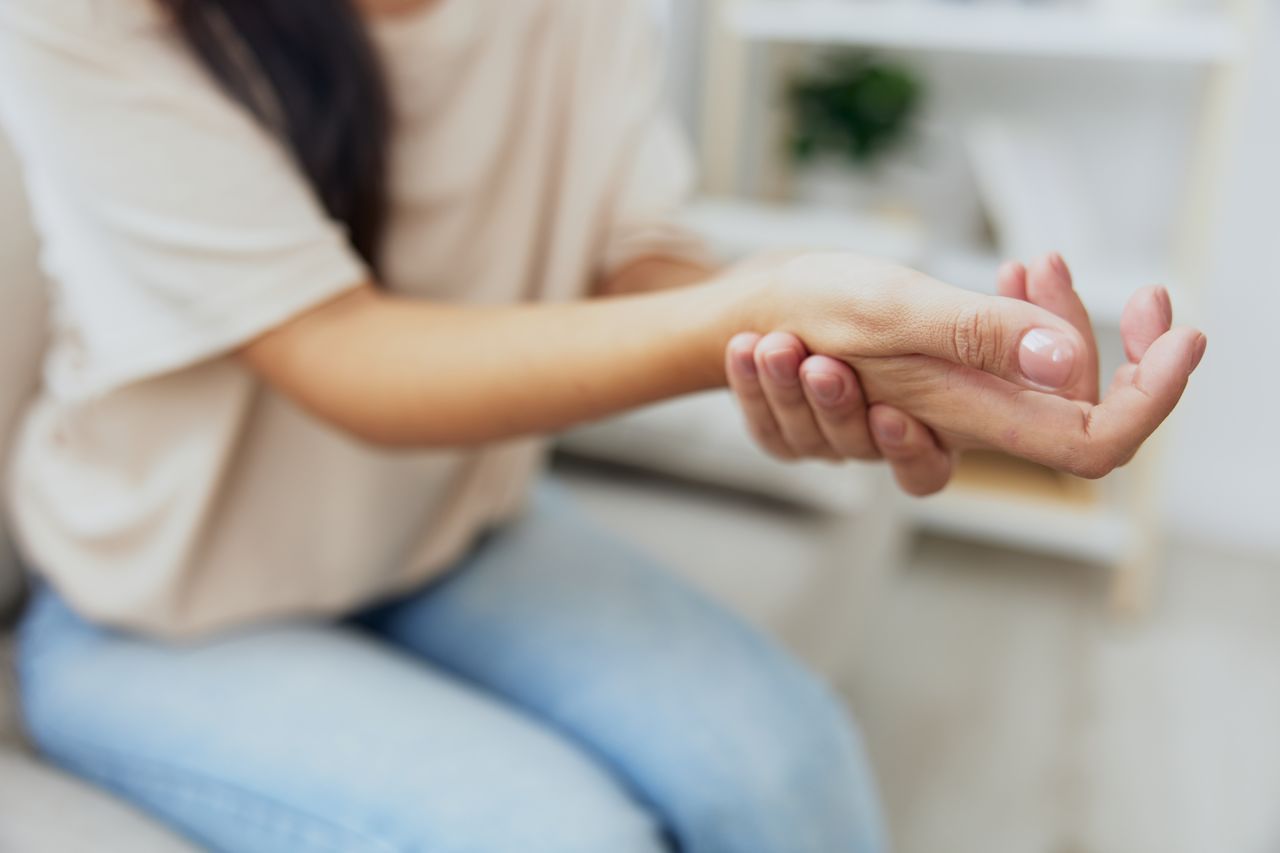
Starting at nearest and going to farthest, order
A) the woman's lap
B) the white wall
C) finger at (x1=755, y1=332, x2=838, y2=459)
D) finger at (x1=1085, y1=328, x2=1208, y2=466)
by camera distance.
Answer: finger at (x1=1085, y1=328, x2=1208, y2=466) < finger at (x1=755, y1=332, x2=838, y2=459) < the woman's lap < the white wall

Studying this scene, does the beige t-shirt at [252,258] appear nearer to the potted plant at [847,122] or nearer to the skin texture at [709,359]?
the skin texture at [709,359]

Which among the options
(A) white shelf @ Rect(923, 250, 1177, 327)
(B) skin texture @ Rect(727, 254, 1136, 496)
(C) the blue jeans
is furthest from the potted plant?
(B) skin texture @ Rect(727, 254, 1136, 496)

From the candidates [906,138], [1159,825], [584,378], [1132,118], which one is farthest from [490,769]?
[1132,118]

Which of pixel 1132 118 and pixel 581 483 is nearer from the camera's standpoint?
pixel 581 483

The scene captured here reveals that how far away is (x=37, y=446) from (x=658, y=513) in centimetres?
53

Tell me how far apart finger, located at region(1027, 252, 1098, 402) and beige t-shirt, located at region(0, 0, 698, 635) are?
0.92 feet

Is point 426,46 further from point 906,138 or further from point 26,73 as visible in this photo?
point 906,138

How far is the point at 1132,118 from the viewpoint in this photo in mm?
1557

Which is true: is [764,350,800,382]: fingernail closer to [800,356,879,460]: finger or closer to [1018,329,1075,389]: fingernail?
[800,356,879,460]: finger

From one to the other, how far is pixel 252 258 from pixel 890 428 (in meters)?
0.34

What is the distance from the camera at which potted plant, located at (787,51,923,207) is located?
144 cm

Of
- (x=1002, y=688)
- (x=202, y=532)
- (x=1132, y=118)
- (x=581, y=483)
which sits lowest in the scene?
(x=1002, y=688)

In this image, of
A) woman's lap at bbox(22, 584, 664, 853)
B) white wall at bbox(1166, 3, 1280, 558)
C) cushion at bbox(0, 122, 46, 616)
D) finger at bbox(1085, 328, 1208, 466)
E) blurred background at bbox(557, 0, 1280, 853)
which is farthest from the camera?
white wall at bbox(1166, 3, 1280, 558)

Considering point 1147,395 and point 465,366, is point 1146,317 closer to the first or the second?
point 1147,395
